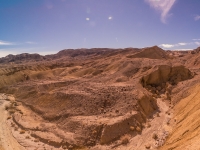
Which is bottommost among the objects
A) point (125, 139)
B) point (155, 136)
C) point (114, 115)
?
point (125, 139)

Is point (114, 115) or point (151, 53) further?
point (151, 53)

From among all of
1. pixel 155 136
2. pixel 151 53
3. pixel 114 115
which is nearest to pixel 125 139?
pixel 155 136

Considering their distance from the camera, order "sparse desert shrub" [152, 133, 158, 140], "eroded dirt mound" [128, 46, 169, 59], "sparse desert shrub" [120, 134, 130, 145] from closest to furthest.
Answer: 1. "sparse desert shrub" [120, 134, 130, 145]
2. "sparse desert shrub" [152, 133, 158, 140]
3. "eroded dirt mound" [128, 46, 169, 59]

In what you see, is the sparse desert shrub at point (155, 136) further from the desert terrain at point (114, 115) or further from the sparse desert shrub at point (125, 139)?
the sparse desert shrub at point (125, 139)

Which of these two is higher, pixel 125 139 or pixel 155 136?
pixel 155 136

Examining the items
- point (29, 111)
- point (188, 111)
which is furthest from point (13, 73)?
point (188, 111)

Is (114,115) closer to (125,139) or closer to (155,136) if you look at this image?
(125,139)

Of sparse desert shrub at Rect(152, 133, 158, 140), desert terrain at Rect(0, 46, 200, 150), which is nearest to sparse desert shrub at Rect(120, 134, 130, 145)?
desert terrain at Rect(0, 46, 200, 150)

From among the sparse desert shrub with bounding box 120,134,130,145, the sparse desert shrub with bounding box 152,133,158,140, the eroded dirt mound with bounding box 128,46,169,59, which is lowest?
the sparse desert shrub with bounding box 120,134,130,145

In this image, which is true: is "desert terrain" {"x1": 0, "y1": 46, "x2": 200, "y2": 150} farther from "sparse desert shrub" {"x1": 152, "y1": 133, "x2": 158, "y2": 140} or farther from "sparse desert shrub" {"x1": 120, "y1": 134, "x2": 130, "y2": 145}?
"sparse desert shrub" {"x1": 152, "y1": 133, "x2": 158, "y2": 140}

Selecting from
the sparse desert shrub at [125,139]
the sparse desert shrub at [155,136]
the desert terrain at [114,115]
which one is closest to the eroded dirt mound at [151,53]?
the desert terrain at [114,115]

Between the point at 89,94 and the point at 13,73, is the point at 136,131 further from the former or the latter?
the point at 13,73
